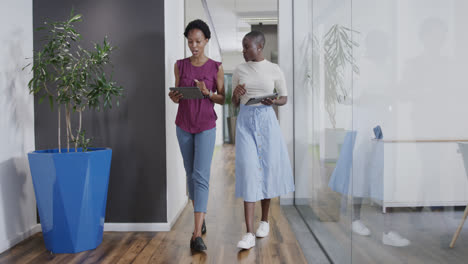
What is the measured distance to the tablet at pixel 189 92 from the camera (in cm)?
213

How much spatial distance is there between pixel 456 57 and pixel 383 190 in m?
0.54

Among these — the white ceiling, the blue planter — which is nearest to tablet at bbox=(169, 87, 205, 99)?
the blue planter

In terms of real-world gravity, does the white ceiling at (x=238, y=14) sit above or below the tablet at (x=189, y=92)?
above

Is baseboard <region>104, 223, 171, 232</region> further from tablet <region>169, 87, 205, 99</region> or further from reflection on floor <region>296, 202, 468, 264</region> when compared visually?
reflection on floor <region>296, 202, 468, 264</region>

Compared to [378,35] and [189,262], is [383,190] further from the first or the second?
[189,262]

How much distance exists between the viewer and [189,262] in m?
2.01

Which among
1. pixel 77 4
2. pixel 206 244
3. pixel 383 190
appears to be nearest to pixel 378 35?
pixel 383 190

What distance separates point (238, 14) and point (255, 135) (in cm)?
541

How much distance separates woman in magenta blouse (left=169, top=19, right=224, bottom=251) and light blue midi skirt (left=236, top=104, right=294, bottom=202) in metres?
0.20

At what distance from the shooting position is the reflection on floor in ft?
2.95

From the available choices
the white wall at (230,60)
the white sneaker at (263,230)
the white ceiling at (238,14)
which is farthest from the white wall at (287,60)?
the white wall at (230,60)

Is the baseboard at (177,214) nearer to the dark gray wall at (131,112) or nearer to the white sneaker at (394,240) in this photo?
the dark gray wall at (131,112)

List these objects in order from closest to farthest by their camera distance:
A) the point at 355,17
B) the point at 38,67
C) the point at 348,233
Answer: the point at 355,17 → the point at 348,233 → the point at 38,67

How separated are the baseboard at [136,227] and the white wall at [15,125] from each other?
55 centimetres
